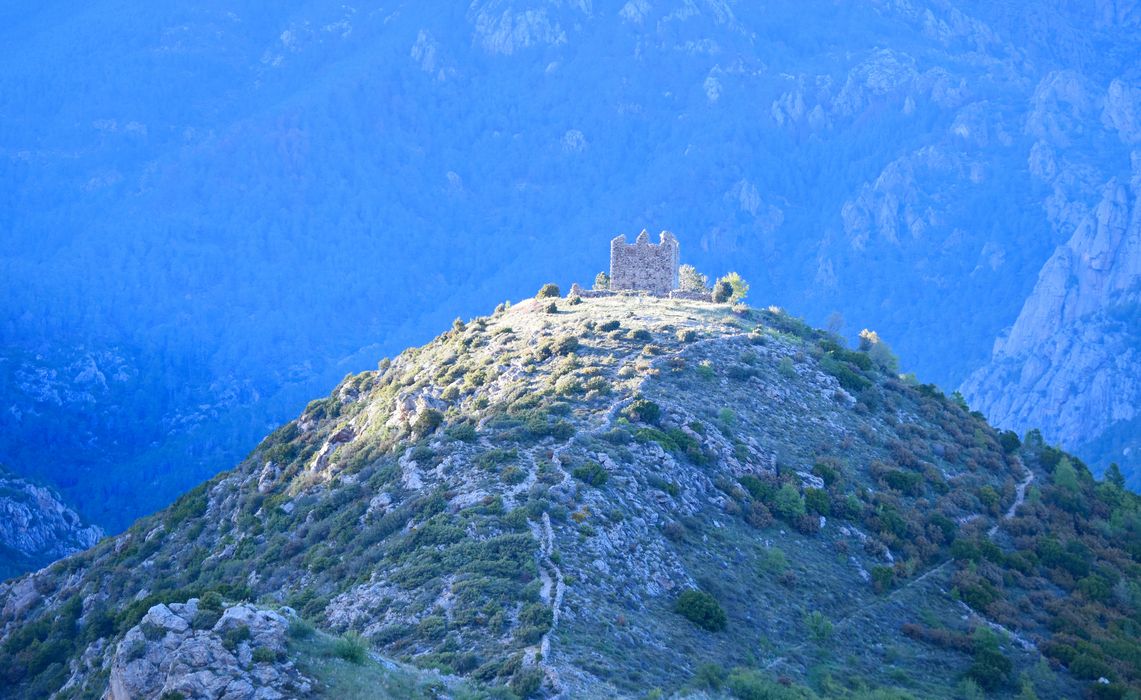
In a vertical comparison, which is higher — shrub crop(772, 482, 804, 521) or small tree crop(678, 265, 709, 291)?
small tree crop(678, 265, 709, 291)

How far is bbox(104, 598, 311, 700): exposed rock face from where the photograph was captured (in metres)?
30.5

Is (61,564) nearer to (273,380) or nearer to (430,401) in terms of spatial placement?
(430,401)

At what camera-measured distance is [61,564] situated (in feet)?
225

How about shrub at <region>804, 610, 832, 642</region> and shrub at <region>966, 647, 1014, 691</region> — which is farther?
shrub at <region>966, 647, 1014, 691</region>

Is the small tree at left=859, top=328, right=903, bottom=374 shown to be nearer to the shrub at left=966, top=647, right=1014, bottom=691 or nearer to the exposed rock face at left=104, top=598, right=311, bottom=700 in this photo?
the shrub at left=966, top=647, right=1014, bottom=691

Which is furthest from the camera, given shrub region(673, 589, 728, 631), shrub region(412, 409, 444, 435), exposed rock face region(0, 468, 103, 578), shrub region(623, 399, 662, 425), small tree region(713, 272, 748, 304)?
exposed rock face region(0, 468, 103, 578)

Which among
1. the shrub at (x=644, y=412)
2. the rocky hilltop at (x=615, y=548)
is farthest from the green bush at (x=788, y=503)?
the shrub at (x=644, y=412)

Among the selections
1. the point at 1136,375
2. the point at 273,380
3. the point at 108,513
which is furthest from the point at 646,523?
the point at 1136,375

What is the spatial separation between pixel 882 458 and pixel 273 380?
140 meters

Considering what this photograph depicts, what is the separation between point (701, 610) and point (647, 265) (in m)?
Result: 49.7

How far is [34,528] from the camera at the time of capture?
11600 centimetres

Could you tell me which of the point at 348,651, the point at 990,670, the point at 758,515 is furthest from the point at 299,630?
the point at 990,670

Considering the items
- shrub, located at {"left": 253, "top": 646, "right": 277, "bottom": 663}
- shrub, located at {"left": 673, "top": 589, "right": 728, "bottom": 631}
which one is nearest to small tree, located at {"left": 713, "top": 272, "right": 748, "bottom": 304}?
shrub, located at {"left": 673, "top": 589, "right": 728, "bottom": 631}

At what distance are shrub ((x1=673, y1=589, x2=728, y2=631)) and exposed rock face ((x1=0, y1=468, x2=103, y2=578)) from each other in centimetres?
8582
